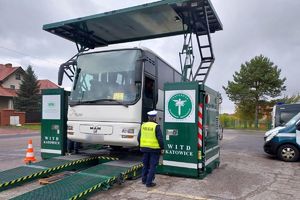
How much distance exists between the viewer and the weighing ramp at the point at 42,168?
621 centimetres

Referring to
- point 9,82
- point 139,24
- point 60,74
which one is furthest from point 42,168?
point 9,82

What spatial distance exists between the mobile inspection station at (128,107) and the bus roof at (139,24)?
0.03 meters

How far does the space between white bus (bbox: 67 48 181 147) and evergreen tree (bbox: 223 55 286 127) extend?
3612 centimetres

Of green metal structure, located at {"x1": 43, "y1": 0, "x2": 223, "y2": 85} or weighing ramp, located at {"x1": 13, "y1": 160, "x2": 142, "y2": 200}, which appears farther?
green metal structure, located at {"x1": 43, "y1": 0, "x2": 223, "y2": 85}

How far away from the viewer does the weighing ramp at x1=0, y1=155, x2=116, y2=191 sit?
6.21 meters

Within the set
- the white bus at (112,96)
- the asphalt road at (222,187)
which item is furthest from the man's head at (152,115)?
the asphalt road at (222,187)

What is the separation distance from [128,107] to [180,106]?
4.31 ft

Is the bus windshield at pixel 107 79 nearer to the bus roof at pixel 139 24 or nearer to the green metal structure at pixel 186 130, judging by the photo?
the green metal structure at pixel 186 130

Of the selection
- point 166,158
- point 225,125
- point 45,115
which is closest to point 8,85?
point 225,125

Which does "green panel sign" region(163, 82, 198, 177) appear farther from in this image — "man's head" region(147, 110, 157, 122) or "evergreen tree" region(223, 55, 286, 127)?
"evergreen tree" region(223, 55, 286, 127)

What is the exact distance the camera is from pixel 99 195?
5930 millimetres

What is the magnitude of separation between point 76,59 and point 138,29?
257 centimetres

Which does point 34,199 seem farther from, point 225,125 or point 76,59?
point 225,125

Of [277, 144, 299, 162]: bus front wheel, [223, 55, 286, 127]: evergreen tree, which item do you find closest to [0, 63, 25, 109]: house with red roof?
[223, 55, 286, 127]: evergreen tree
